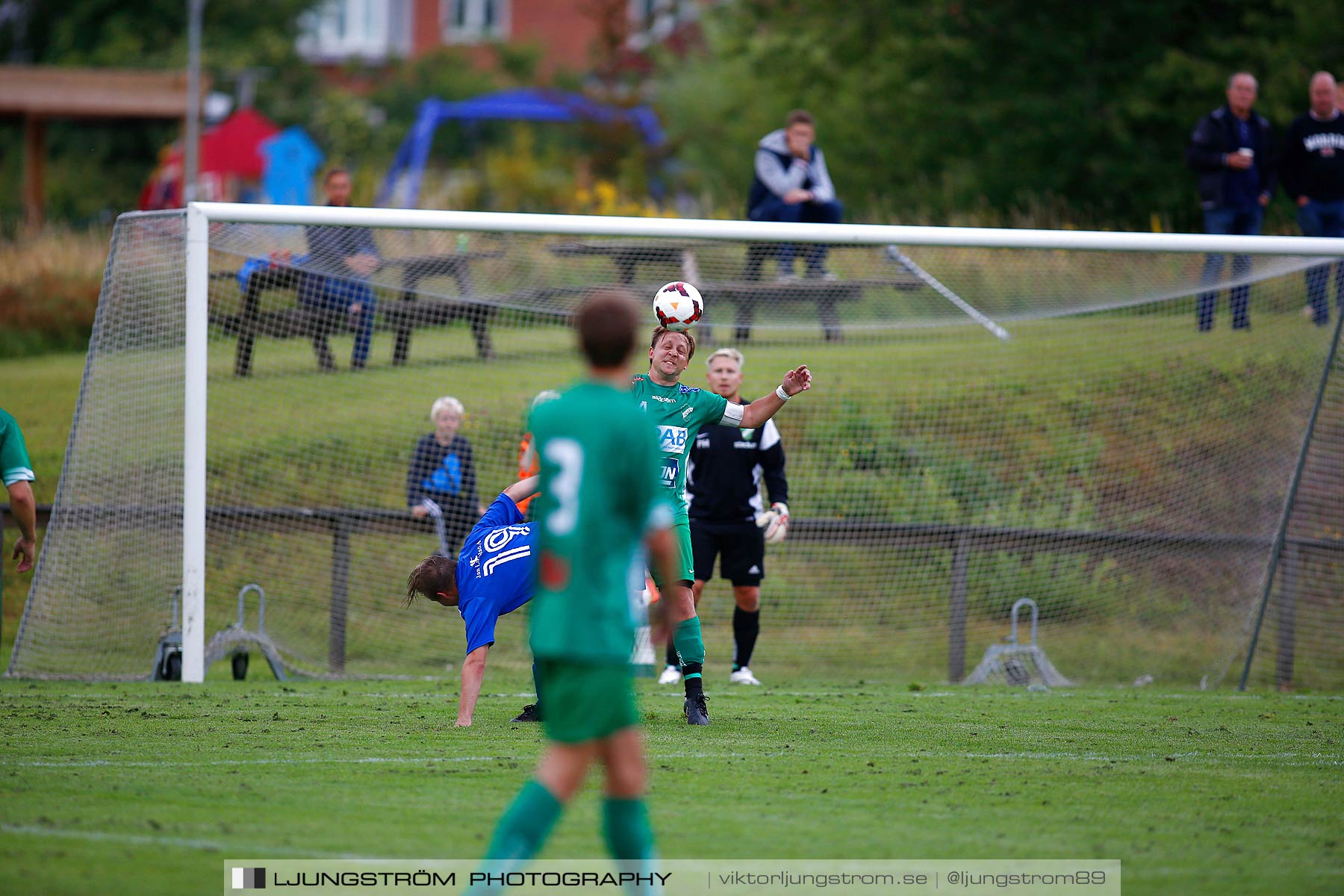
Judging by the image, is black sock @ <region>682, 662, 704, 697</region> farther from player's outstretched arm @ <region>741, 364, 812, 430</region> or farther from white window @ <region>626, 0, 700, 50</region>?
white window @ <region>626, 0, 700, 50</region>

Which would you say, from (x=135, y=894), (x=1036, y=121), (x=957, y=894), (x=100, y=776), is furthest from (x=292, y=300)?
(x=1036, y=121)

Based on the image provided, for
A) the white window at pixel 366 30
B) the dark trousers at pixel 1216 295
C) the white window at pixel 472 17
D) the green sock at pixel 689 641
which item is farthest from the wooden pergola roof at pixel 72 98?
the white window at pixel 472 17

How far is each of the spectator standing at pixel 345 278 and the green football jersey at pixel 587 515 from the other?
309 inches

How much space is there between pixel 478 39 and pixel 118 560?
39248 millimetres

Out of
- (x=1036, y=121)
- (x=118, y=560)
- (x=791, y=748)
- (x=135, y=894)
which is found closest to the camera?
(x=135, y=894)

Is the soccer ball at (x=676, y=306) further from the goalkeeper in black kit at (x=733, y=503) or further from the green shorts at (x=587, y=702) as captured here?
the green shorts at (x=587, y=702)

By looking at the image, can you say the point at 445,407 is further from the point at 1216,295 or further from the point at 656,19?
the point at 656,19

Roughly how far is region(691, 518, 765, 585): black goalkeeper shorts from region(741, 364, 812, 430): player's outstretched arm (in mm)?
2756

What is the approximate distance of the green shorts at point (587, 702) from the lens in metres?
4.33

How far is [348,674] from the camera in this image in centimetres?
1117

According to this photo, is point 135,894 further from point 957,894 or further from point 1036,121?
point 1036,121

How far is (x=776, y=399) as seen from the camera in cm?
759

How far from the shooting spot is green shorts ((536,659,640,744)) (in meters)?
4.33

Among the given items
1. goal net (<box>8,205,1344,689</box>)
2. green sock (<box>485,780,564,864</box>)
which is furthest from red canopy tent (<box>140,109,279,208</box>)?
green sock (<box>485,780,564,864</box>)
